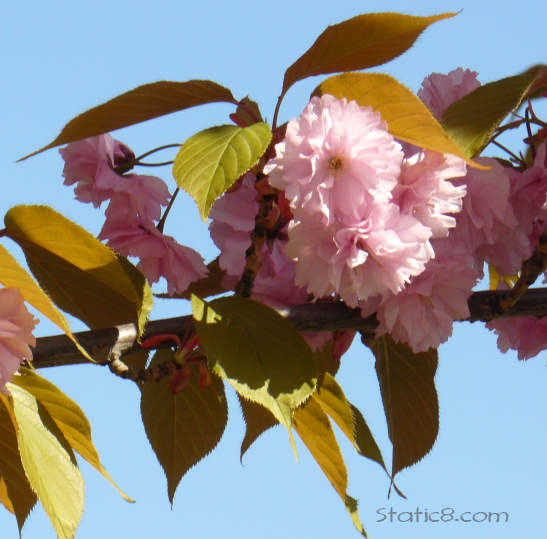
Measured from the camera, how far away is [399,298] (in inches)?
37.3

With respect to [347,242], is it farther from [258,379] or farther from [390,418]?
[390,418]

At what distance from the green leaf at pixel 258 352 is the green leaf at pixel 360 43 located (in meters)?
0.22

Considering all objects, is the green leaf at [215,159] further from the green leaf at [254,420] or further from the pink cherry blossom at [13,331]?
the green leaf at [254,420]

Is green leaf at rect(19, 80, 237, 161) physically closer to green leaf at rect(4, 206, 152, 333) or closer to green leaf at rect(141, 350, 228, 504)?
green leaf at rect(4, 206, 152, 333)

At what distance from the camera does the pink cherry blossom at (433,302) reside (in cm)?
94

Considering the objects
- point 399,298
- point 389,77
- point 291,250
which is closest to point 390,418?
point 399,298

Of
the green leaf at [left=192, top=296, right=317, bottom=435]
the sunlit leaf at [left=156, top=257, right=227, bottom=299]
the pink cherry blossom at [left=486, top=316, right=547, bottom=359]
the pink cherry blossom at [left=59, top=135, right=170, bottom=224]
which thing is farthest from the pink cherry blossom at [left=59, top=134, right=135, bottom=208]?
the pink cherry blossom at [left=486, top=316, right=547, bottom=359]

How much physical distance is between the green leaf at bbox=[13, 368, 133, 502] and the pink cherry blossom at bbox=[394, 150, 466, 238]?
13.7 inches

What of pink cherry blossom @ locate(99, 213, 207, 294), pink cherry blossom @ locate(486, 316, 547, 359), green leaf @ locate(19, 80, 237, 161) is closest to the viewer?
green leaf @ locate(19, 80, 237, 161)

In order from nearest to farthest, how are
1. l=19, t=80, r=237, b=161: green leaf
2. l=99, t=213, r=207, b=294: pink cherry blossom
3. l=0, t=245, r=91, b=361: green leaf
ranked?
l=0, t=245, r=91, b=361: green leaf
l=19, t=80, r=237, b=161: green leaf
l=99, t=213, r=207, b=294: pink cherry blossom

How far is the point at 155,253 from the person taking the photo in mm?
1019

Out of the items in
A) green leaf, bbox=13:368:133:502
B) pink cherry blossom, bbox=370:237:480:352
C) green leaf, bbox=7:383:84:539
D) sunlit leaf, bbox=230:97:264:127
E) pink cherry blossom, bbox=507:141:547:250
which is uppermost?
sunlit leaf, bbox=230:97:264:127

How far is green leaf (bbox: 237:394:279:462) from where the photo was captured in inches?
42.2

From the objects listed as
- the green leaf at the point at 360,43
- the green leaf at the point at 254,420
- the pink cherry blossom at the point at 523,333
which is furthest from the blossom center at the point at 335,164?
the pink cherry blossom at the point at 523,333
